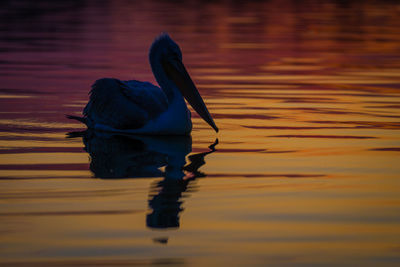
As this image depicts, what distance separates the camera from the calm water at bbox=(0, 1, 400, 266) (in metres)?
5.07

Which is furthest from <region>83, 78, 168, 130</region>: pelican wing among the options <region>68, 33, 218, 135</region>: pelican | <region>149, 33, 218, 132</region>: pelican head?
<region>149, 33, 218, 132</region>: pelican head

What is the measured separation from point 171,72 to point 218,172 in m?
2.60

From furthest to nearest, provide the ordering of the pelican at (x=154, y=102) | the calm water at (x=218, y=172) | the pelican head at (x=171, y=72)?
1. the pelican head at (x=171, y=72)
2. the pelican at (x=154, y=102)
3. the calm water at (x=218, y=172)

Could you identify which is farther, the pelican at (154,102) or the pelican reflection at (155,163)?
the pelican at (154,102)

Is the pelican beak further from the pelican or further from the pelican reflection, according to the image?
the pelican reflection

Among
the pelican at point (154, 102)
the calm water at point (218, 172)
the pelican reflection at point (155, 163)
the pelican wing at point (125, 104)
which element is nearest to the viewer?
the calm water at point (218, 172)

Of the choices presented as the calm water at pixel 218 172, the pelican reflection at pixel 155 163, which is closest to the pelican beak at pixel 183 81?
the calm water at pixel 218 172

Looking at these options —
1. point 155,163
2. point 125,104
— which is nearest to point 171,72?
point 125,104

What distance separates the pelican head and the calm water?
35 cm

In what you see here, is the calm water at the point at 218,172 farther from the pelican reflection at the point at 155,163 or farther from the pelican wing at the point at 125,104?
the pelican wing at the point at 125,104

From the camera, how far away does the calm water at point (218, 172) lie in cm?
507

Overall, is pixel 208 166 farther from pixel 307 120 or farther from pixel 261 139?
pixel 307 120

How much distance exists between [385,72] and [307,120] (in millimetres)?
5278

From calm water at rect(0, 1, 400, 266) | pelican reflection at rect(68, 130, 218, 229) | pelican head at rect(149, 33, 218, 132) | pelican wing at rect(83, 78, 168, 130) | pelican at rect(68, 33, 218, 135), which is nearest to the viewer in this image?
calm water at rect(0, 1, 400, 266)
